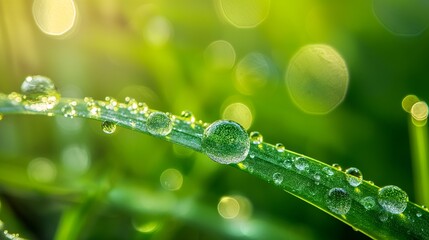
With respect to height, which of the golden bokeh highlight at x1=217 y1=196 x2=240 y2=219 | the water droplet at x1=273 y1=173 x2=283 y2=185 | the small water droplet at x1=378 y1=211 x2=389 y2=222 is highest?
the golden bokeh highlight at x1=217 y1=196 x2=240 y2=219

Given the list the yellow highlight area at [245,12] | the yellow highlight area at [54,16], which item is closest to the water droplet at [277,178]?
the yellow highlight area at [245,12]

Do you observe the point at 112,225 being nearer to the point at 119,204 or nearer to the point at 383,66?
the point at 119,204

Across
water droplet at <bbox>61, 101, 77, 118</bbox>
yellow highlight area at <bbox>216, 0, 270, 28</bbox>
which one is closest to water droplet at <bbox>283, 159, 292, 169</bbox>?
water droplet at <bbox>61, 101, 77, 118</bbox>

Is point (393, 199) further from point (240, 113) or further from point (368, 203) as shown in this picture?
point (240, 113)

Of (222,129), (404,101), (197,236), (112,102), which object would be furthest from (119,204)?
(404,101)

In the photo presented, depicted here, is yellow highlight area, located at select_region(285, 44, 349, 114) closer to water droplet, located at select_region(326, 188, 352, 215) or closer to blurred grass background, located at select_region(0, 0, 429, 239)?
blurred grass background, located at select_region(0, 0, 429, 239)

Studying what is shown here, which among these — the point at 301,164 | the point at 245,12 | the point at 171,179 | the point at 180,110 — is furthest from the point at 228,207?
the point at 245,12
